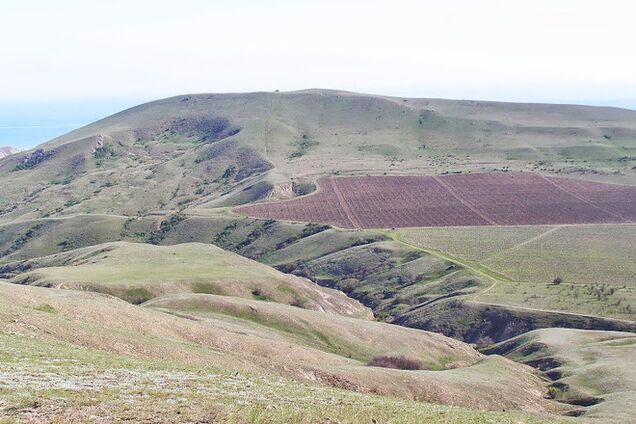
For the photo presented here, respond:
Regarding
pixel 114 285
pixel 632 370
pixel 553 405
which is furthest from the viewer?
pixel 114 285

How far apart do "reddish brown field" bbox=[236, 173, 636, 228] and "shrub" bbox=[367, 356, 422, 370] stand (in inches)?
2917

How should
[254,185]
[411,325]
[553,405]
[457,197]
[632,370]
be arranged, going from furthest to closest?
[254,185]
[457,197]
[411,325]
[632,370]
[553,405]

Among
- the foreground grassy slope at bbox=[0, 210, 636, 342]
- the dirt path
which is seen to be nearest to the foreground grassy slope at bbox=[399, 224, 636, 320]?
the dirt path

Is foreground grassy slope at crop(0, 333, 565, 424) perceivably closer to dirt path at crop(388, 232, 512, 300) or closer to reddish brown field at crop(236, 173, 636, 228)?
dirt path at crop(388, 232, 512, 300)

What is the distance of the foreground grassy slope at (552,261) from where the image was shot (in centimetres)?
8556

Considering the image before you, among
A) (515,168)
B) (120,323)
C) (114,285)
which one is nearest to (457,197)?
(515,168)

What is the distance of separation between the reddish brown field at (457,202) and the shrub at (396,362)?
2917 inches

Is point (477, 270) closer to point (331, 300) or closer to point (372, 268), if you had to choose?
point (372, 268)

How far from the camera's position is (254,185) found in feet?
590

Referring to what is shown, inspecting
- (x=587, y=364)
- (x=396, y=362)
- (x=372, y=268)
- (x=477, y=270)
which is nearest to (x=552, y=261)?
(x=477, y=270)

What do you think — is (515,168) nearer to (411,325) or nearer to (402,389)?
(411,325)

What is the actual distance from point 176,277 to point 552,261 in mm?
58603

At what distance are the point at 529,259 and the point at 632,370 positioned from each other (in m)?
51.8

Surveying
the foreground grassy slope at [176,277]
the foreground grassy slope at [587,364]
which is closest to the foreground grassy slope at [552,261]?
the foreground grassy slope at [587,364]
